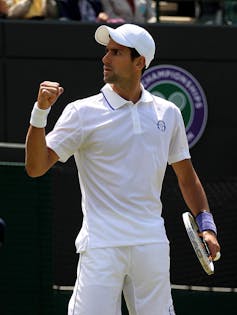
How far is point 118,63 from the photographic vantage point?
4.74 m

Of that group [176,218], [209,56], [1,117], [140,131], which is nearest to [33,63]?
[1,117]

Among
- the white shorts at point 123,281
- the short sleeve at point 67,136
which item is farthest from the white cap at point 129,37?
the white shorts at point 123,281

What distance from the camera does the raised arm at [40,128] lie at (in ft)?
14.3

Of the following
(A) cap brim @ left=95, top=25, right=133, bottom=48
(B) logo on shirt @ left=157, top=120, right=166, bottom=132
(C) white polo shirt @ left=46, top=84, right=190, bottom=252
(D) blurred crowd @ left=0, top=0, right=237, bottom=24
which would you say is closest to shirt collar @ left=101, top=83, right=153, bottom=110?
(C) white polo shirt @ left=46, top=84, right=190, bottom=252

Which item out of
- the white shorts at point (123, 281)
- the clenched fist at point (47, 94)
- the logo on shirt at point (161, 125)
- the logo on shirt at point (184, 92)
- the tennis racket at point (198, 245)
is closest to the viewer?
the clenched fist at point (47, 94)

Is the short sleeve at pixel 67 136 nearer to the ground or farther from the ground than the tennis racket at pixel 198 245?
farther from the ground

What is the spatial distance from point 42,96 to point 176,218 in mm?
2731

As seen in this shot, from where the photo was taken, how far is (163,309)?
15.3ft

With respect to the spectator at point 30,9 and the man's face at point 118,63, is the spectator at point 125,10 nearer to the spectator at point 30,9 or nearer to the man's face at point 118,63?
the spectator at point 30,9

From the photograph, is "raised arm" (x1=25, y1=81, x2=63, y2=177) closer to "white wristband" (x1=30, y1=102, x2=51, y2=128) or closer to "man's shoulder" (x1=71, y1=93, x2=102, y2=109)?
"white wristband" (x1=30, y1=102, x2=51, y2=128)

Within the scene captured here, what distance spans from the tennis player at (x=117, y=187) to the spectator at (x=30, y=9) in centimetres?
476

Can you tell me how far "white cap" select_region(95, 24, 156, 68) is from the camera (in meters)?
4.72

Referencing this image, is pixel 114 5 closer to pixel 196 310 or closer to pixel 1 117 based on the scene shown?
pixel 1 117

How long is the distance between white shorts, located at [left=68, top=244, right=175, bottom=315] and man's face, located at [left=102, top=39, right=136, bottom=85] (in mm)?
798
